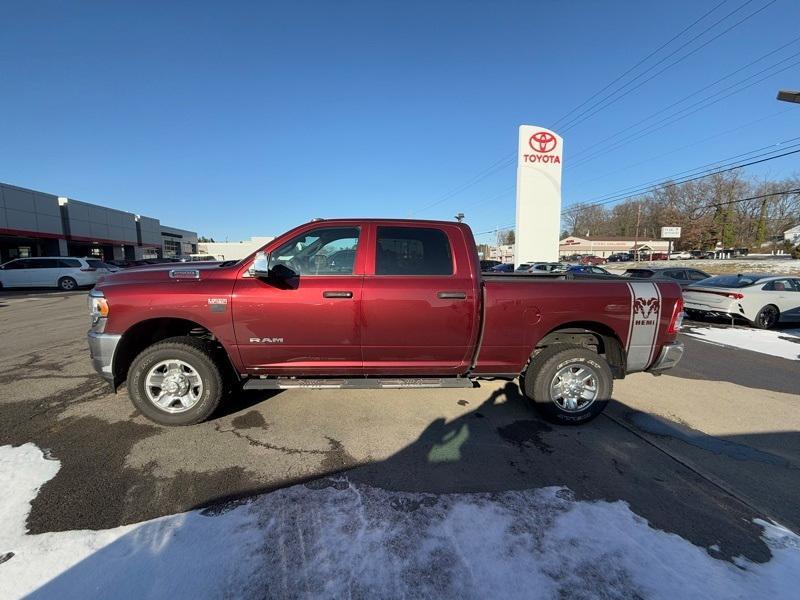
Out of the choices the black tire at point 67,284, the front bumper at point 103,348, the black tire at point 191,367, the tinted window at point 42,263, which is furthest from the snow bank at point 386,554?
the tinted window at point 42,263

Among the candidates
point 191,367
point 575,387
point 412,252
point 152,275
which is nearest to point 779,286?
point 575,387

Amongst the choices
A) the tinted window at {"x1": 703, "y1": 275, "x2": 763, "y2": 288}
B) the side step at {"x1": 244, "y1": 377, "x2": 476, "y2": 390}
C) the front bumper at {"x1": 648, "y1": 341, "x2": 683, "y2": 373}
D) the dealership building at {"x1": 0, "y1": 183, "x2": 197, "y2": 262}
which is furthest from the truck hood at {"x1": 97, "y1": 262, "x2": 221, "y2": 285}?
the dealership building at {"x1": 0, "y1": 183, "x2": 197, "y2": 262}

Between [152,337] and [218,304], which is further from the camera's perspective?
[152,337]

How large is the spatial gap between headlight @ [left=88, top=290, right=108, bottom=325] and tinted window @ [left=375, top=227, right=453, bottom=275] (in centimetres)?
266

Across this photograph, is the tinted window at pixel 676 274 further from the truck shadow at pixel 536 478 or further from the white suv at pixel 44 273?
the white suv at pixel 44 273

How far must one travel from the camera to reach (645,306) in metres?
3.88

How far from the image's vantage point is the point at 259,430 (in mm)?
3729

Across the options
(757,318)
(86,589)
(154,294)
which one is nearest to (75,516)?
(86,589)

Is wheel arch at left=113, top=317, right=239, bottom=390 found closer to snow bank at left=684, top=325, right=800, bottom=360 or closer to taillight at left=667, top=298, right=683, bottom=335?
taillight at left=667, top=298, right=683, bottom=335

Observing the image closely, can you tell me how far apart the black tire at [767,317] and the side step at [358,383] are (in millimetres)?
10299

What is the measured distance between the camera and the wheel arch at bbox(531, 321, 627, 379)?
3.95m

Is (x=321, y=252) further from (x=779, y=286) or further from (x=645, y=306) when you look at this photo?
(x=779, y=286)

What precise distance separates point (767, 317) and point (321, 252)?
11.9 metres

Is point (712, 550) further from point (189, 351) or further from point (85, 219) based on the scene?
point (85, 219)
